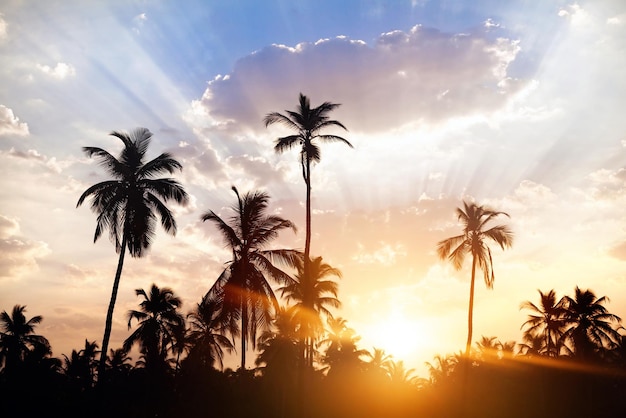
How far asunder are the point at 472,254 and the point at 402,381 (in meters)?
38.7

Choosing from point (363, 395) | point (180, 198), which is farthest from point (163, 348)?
point (363, 395)

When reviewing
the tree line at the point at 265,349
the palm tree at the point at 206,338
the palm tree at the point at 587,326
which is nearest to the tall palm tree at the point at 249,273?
the tree line at the point at 265,349

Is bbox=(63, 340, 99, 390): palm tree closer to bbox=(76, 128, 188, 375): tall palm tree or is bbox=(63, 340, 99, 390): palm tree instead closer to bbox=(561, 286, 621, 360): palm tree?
bbox=(76, 128, 188, 375): tall palm tree

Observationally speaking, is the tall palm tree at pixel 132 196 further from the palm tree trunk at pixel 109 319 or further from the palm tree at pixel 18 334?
the palm tree at pixel 18 334

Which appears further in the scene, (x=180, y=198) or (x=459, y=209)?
(x=459, y=209)

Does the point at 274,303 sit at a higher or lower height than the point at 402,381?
higher

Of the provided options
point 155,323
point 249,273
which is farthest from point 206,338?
point 249,273

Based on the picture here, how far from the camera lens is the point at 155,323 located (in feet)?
141

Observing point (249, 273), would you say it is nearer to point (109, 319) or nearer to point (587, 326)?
point (109, 319)

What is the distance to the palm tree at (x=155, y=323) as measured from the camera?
1646 inches

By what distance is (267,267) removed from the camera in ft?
98.7

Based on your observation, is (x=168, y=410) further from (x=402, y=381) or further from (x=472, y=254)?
(x=402, y=381)

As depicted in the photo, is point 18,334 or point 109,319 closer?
point 109,319

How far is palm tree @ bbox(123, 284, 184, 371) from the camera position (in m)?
41.8
